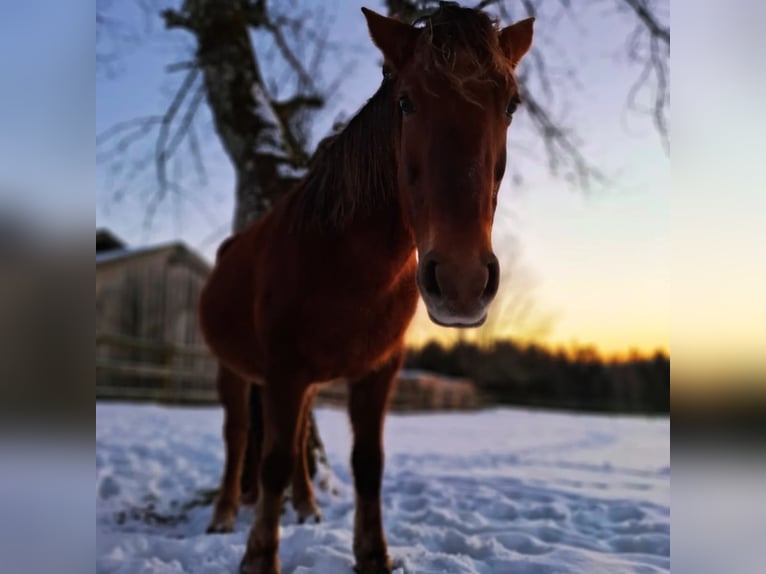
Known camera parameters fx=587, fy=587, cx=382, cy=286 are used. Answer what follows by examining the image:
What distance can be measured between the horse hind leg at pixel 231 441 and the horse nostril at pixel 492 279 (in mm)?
2234

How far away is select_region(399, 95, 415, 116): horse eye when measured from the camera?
1.77 metres

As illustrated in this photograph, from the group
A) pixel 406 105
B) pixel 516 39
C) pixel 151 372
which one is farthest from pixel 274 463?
pixel 151 372

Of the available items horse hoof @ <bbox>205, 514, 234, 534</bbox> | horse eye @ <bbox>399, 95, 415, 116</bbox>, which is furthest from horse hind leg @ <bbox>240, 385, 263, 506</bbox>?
horse eye @ <bbox>399, 95, 415, 116</bbox>

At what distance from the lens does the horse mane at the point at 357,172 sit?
198 cm

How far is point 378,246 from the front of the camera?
6.82 ft

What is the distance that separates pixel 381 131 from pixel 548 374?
19.6 m

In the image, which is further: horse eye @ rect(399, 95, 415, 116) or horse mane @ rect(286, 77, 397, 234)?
horse mane @ rect(286, 77, 397, 234)

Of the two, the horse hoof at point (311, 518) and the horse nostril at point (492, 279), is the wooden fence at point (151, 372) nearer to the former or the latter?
the horse hoof at point (311, 518)

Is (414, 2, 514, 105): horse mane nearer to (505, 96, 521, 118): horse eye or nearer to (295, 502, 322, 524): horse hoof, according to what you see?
(505, 96, 521, 118): horse eye

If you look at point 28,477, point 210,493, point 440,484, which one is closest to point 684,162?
point 28,477

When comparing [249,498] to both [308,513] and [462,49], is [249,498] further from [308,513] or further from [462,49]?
[462,49]

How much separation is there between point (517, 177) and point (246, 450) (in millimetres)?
2581

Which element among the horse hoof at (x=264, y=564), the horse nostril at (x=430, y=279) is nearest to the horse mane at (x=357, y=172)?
the horse nostril at (x=430, y=279)

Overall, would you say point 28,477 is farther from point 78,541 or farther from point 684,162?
point 684,162
